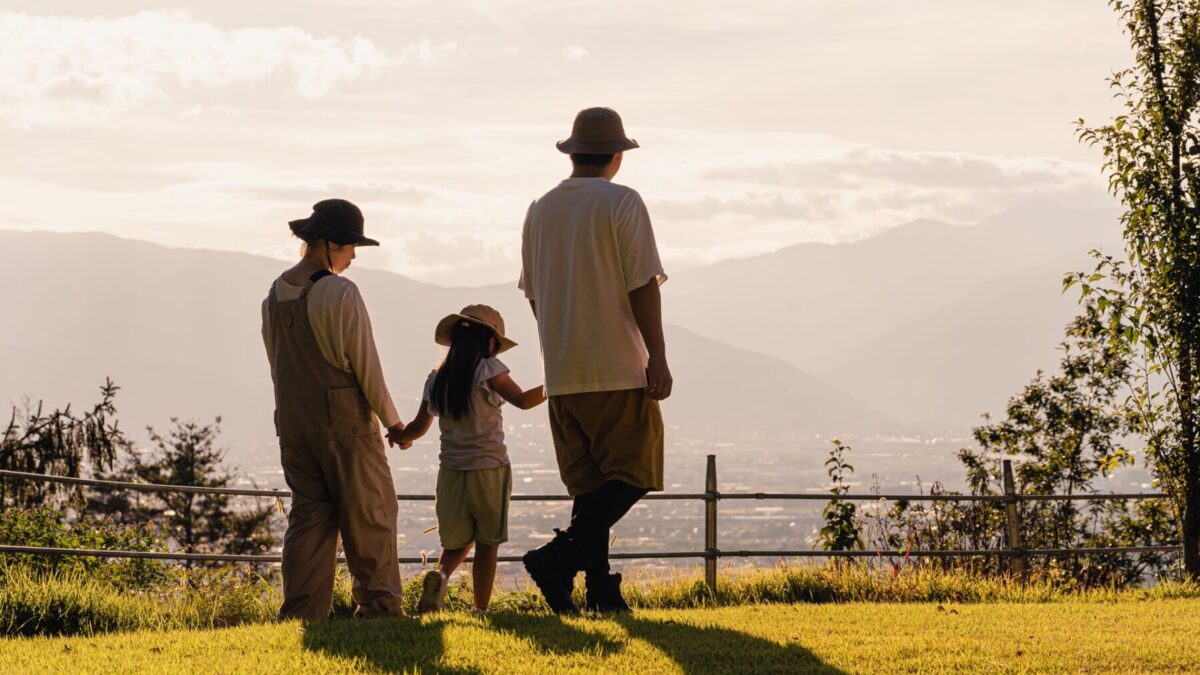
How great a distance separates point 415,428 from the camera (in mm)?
6781

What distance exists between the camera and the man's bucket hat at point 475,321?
7.08 meters

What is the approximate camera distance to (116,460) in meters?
17.8

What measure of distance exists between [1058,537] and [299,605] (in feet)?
34.4

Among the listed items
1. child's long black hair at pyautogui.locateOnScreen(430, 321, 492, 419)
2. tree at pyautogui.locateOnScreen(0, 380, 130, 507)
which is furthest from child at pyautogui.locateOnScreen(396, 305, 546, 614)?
tree at pyautogui.locateOnScreen(0, 380, 130, 507)

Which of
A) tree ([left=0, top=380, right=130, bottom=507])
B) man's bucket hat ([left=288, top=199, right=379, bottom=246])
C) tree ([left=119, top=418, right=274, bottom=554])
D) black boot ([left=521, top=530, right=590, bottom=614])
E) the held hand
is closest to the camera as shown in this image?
the held hand

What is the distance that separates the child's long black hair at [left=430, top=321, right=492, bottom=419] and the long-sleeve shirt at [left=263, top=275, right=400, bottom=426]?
0.52m

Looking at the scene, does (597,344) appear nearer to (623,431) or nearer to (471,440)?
(623,431)

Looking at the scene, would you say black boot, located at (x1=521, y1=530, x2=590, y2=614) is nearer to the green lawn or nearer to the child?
the green lawn

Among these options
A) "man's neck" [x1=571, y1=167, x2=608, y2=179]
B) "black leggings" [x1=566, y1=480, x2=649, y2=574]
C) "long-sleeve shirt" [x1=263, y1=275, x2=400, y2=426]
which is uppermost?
"man's neck" [x1=571, y1=167, x2=608, y2=179]

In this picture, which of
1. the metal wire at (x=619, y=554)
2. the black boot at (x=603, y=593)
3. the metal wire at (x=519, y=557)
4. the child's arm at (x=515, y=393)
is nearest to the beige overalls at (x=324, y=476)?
the child's arm at (x=515, y=393)

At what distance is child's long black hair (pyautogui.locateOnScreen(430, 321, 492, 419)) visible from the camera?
6910mm

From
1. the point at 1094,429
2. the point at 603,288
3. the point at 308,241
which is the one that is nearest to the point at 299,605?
the point at 308,241

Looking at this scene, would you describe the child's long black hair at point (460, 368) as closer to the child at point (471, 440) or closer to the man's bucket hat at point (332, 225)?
the child at point (471, 440)

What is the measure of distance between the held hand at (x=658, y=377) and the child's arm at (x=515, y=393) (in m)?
0.64
